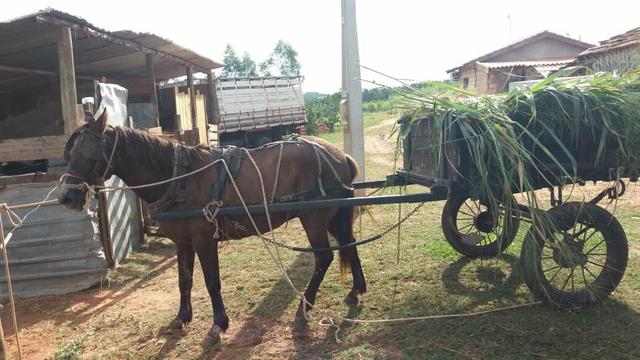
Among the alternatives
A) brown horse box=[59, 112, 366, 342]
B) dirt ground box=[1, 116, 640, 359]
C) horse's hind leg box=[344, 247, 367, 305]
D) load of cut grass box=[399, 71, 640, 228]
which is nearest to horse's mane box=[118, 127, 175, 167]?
brown horse box=[59, 112, 366, 342]

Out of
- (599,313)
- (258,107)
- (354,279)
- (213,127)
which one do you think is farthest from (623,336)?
(258,107)

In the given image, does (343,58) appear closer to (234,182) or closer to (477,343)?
(234,182)

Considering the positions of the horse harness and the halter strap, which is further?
the horse harness

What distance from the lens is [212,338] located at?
3.62 metres

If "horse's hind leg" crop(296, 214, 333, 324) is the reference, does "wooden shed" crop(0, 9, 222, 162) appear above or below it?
above

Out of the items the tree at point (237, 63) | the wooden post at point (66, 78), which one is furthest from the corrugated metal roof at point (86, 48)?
the tree at point (237, 63)

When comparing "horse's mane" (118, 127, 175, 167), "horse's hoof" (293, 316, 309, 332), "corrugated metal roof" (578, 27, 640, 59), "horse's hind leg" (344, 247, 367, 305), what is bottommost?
"horse's hoof" (293, 316, 309, 332)

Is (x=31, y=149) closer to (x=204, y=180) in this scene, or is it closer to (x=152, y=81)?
(x=204, y=180)

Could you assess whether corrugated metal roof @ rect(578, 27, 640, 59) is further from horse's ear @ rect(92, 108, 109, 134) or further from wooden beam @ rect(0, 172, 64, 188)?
wooden beam @ rect(0, 172, 64, 188)

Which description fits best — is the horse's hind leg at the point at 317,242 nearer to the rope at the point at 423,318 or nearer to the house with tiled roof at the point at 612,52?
the rope at the point at 423,318

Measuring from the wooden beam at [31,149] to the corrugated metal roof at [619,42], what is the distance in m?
10.5

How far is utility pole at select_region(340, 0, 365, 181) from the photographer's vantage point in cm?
680

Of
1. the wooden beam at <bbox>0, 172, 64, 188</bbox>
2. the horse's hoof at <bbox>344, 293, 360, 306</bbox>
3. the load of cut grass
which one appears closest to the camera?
the load of cut grass

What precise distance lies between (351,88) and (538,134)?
3.84 meters
